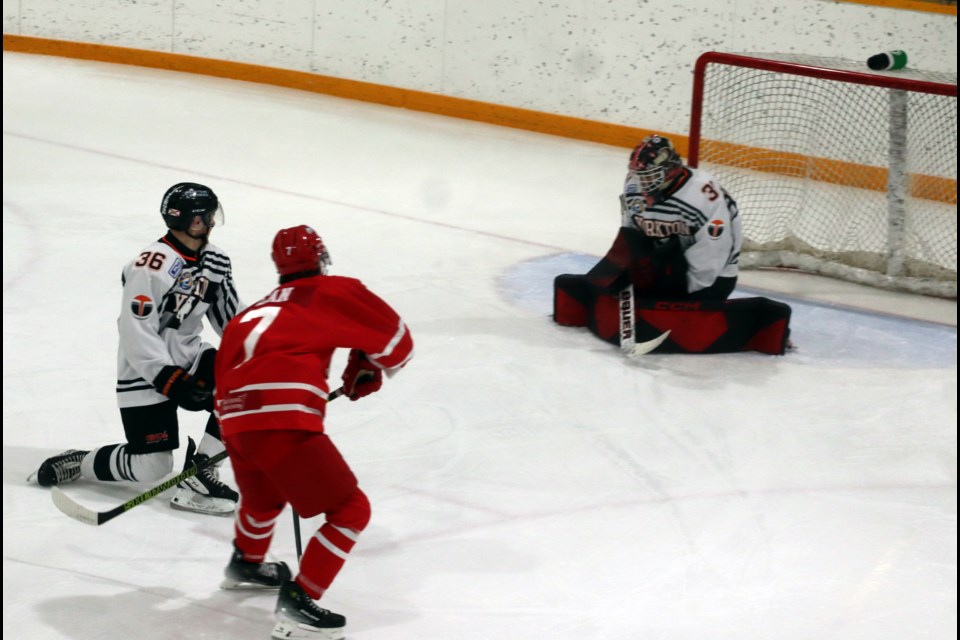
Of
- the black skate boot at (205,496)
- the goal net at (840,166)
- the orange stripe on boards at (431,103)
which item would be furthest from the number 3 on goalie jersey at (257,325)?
the orange stripe on boards at (431,103)

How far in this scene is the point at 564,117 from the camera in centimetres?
830

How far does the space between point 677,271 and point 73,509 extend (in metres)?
2.40

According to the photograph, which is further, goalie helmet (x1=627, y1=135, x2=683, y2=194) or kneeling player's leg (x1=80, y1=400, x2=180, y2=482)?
goalie helmet (x1=627, y1=135, x2=683, y2=194)

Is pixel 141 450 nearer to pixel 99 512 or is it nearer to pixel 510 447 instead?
pixel 99 512

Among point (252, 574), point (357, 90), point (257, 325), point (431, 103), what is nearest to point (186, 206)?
point (257, 325)

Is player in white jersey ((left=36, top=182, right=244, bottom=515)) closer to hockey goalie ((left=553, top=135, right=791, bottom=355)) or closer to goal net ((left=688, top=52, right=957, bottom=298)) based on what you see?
hockey goalie ((left=553, top=135, right=791, bottom=355))

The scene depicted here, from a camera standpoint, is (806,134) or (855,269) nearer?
(855,269)

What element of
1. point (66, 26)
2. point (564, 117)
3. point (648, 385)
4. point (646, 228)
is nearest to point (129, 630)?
point (648, 385)

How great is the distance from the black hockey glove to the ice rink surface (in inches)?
13.5

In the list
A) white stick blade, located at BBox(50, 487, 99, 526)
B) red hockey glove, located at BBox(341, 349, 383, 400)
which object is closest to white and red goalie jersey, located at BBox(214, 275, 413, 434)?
red hockey glove, located at BBox(341, 349, 383, 400)

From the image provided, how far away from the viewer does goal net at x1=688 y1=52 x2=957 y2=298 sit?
18.3ft

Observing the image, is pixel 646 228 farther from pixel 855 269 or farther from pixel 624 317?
pixel 855 269

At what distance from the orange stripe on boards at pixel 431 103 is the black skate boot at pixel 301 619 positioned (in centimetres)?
409

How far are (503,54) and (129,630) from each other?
631cm
